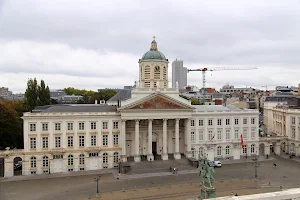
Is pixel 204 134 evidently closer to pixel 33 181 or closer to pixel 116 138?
pixel 116 138

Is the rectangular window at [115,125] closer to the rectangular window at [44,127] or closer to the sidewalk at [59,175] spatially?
the sidewalk at [59,175]

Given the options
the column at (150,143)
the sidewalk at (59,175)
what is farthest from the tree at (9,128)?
the column at (150,143)

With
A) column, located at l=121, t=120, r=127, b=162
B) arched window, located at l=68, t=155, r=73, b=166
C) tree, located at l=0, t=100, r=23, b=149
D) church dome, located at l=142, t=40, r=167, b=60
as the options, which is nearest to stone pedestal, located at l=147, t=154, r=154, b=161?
column, located at l=121, t=120, r=127, b=162

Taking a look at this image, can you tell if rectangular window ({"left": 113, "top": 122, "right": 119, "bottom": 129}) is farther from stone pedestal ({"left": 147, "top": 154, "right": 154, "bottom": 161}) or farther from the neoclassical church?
stone pedestal ({"left": 147, "top": 154, "right": 154, "bottom": 161})

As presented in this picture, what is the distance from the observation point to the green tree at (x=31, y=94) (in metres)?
75.4

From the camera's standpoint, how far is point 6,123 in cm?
5762

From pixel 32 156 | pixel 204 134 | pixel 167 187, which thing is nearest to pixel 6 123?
pixel 32 156

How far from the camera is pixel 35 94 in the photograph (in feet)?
251

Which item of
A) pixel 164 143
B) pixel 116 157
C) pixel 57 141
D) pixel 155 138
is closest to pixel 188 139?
pixel 164 143

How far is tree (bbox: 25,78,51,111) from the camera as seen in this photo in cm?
7556

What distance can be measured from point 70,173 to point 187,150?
23.4 m

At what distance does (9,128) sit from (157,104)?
104 feet

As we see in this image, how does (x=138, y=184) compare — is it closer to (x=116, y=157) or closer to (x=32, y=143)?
(x=116, y=157)

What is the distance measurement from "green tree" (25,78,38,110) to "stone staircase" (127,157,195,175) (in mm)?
37754
